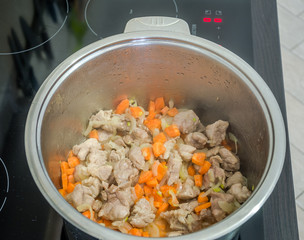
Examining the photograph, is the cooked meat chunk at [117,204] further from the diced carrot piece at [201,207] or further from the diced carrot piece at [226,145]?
the diced carrot piece at [226,145]

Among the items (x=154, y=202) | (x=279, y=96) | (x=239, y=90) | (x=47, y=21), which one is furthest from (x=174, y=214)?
(x=47, y=21)

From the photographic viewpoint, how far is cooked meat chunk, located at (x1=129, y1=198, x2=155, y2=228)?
1011 mm

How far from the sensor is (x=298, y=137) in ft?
6.92

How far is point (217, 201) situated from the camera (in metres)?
1.02

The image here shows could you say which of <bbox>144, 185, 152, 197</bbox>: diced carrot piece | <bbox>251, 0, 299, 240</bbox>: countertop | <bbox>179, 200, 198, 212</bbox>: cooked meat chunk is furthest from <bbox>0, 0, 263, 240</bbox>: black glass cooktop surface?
<bbox>179, 200, 198, 212</bbox>: cooked meat chunk

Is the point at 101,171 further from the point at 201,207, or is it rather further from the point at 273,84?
the point at 273,84

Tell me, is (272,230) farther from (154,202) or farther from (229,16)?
(229,16)

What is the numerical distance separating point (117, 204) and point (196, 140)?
1.08 feet

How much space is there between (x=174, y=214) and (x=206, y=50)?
1.47ft

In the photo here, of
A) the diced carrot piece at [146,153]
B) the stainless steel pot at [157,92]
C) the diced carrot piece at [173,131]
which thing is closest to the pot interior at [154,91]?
the stainless steel pot at [157,92]


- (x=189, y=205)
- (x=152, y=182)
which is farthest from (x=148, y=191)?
(x=189, y=205)

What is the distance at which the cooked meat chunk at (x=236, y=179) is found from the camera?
1.08 metres

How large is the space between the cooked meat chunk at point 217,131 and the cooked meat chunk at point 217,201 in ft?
0.64

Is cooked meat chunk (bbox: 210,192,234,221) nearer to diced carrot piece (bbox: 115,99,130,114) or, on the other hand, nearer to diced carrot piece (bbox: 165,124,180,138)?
diced carrot piece (bbox: 165,124,180,138)
